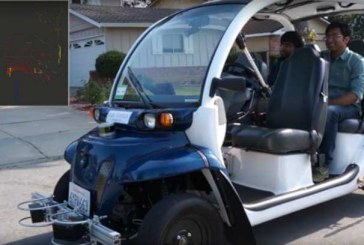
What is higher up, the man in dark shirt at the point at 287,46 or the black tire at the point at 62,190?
the man in dark shirt at the point at 287,46

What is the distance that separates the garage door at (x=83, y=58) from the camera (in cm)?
2222

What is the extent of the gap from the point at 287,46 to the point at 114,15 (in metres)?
17.2

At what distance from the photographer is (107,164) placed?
368 cm

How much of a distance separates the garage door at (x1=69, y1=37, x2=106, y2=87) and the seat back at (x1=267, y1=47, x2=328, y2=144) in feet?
57.2

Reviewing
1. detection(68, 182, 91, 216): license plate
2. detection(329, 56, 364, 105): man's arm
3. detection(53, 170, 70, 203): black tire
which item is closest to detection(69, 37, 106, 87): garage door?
detection(329, 56, 364, 105): man's arm

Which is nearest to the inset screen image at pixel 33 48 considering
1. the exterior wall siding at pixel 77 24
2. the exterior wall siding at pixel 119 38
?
the exterior wall siding at pixel 119 38

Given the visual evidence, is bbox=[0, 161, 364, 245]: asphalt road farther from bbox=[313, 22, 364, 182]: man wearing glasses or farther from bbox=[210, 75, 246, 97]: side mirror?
bbox=[210, 75, 246, 97]: side mirror

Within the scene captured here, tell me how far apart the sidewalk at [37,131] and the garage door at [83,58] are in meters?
7.89

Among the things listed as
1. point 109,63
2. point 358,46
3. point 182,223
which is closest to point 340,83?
point 358,46

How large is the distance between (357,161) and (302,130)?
81cm

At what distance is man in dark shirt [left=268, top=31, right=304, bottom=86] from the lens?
5.91 meters

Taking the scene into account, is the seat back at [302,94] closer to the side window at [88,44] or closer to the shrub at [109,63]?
the shrub at [109,63]

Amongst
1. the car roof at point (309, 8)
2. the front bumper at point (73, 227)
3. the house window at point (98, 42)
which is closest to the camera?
the front bumper at point (73, 227)

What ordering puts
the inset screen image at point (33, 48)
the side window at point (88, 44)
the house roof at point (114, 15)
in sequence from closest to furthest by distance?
the inset screen image at point (33, 48) < the house roof at point (114, 15) < the side window at point (88, 44)
